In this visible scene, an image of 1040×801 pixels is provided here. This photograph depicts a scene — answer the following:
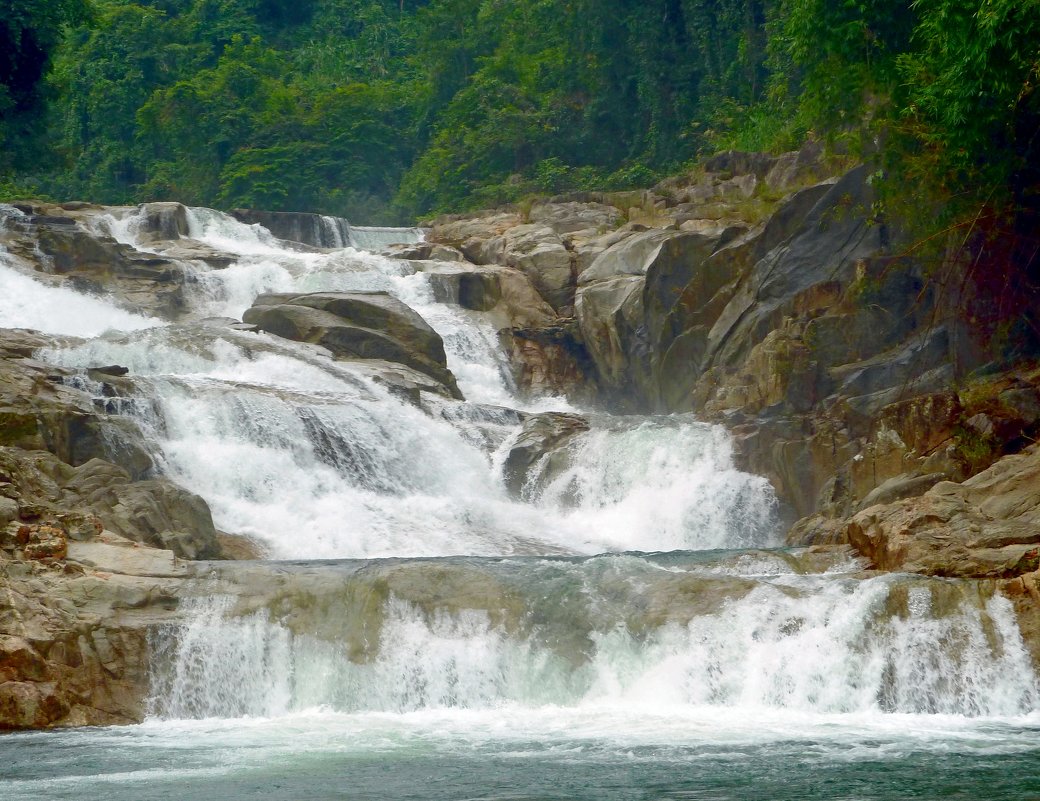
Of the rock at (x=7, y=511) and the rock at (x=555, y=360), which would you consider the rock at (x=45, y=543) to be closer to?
the rock at (x=7, y=511)

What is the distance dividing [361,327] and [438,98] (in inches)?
1112

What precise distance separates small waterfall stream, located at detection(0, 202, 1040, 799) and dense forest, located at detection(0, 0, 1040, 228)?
773 cm

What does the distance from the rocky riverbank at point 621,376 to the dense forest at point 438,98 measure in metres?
2.32

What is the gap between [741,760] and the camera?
12156 millimetres

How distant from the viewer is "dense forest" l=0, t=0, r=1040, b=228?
923 inches

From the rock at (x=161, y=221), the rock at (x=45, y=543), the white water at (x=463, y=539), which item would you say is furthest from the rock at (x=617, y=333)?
the rock at (x=45, y=543)

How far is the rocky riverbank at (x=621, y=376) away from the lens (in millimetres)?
16312

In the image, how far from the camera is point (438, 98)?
56594 mm

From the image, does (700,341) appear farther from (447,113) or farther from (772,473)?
(447,113)

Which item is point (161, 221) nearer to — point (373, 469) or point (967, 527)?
point (373, 469)

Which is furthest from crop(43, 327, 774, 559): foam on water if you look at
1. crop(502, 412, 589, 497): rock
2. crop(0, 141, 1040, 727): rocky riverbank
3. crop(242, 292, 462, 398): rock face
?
crop(242, 292, 462, 398): rock face

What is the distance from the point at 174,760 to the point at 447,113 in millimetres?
43114

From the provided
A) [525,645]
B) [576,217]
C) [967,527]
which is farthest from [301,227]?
[967,527]

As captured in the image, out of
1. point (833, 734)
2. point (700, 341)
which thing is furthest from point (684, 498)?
point (833, 734)
